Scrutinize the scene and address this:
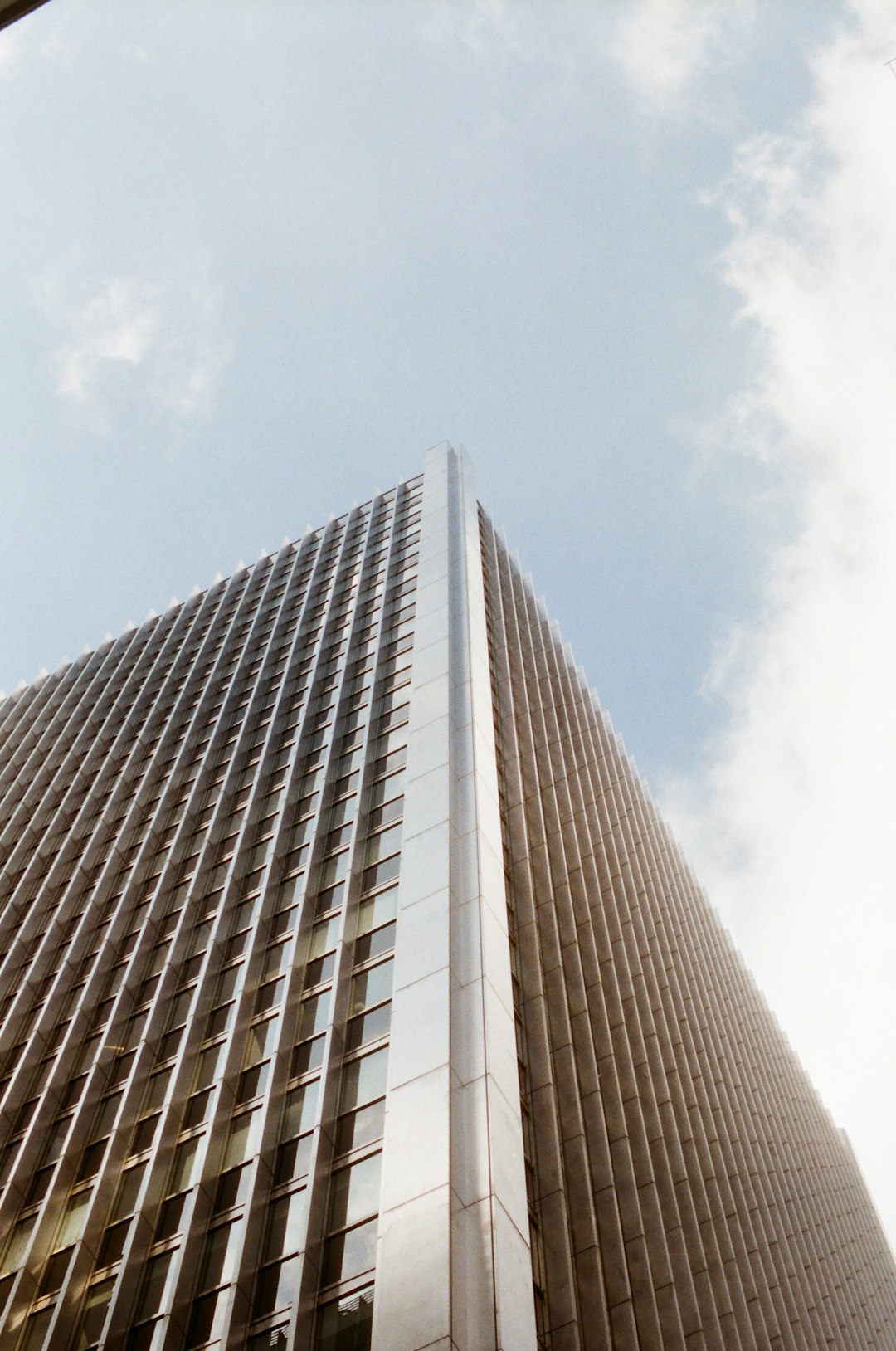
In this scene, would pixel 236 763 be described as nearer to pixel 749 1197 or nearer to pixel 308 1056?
pixel 308 1056

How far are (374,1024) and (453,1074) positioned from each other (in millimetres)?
4901

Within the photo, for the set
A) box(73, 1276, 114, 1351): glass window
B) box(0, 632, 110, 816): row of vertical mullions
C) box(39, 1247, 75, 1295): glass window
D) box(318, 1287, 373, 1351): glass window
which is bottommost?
box(318, 1287, 373, 1351): glass window

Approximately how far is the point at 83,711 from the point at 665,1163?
1621 inches

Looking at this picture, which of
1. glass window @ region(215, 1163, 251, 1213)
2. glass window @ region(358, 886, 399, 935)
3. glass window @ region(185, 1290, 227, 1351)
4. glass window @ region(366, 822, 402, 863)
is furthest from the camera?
glass window @ region(366, 822, 402, 863)

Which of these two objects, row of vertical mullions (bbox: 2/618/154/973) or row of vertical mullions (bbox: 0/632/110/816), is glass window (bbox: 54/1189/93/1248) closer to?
row of vertical mullions (bbox: 2/618/154/973)

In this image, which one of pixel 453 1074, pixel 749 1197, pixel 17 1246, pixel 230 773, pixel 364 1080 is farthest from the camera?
pixel 749 1197

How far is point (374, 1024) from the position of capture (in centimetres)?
2928

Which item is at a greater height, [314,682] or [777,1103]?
[314,682]

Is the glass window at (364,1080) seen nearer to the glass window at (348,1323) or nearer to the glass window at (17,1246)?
the glass window at (348,1323)

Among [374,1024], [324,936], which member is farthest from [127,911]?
[374,1024]

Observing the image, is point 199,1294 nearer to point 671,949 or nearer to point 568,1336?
point 568,1336

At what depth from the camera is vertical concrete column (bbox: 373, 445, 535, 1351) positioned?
67.3ft

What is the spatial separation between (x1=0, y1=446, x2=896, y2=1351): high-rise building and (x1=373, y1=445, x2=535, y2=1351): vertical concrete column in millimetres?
89

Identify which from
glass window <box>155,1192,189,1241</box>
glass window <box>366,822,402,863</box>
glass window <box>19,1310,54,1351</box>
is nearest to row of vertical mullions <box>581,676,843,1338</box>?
glass window <box>366,822,402,863</box>
